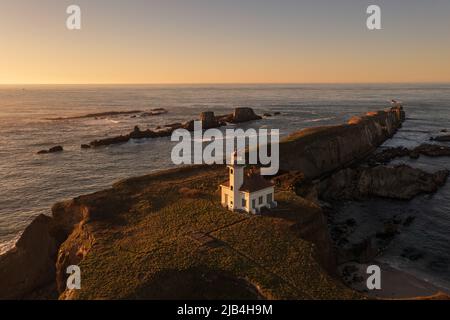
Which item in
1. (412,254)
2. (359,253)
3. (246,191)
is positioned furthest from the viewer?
(412,254)

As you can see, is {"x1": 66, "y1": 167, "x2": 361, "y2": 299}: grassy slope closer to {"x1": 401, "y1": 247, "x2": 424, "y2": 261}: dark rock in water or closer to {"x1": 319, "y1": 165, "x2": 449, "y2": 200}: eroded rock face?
{"x1": 401, "y1": 247, "x2": 424, "y2": 261}: dark rock in water

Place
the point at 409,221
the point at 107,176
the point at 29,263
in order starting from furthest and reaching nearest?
the point at 107,176 → the point at 409,221 → the point at 29,263

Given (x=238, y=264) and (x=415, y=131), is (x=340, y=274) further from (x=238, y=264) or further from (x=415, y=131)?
(x=415, y=131)

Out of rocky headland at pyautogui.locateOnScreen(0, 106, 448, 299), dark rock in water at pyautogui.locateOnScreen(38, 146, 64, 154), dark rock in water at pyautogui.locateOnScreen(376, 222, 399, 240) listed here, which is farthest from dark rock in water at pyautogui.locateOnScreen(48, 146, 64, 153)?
dark rock in water at pyautogui.locateOnScreen(376, 222, 399, 240)

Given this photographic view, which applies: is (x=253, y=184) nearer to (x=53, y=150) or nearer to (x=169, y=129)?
(x=53, y=150)

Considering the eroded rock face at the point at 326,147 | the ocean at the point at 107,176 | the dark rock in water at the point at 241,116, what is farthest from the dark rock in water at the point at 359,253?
the dark rock in water at the point at 241,116

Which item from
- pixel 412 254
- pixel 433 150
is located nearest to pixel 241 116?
pixel 433 150

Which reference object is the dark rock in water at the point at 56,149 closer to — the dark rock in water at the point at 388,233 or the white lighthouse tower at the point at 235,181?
the white lighthouse tower at the point at 235,181
